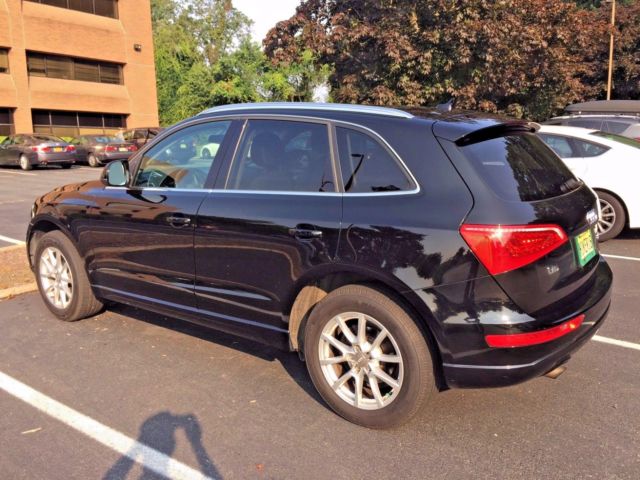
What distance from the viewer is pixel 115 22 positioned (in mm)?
32812

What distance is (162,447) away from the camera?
3041mm

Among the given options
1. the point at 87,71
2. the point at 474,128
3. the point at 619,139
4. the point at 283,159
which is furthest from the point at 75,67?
the point at 474,128

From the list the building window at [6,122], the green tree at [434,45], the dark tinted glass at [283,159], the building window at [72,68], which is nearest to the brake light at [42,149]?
the building window at [6,122]

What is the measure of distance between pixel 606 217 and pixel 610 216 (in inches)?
2.0

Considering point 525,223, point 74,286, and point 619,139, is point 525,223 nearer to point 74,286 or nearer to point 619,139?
point 74,286

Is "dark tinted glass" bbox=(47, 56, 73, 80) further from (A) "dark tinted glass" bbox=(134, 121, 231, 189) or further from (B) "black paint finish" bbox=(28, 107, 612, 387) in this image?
(B) "black paint finish" bbox=(28, 107, 612, 387)

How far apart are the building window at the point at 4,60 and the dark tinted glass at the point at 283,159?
29.8 m

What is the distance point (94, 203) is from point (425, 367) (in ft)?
9.83

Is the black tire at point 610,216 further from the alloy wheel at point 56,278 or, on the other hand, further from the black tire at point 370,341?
the alloy wheel at point 56,278

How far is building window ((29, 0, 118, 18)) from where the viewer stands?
99.3 feet

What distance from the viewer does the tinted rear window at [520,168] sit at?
2.94m

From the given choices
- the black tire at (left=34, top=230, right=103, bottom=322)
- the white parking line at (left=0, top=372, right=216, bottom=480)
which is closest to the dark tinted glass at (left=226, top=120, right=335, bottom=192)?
the white parking line at (left=0, top=372, right=216, bottom=480)

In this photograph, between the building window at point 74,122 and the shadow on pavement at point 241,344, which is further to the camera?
the building window at point 74,122

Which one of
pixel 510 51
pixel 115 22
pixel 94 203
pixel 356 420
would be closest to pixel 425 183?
pixel 356 420
